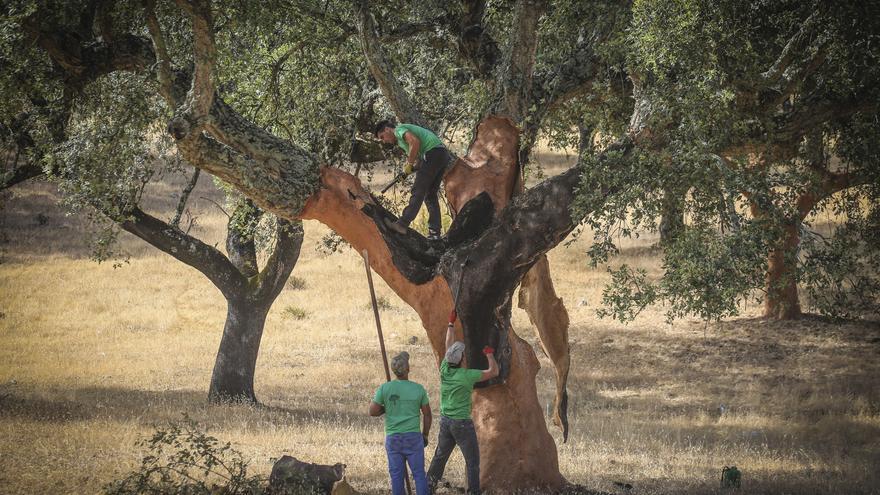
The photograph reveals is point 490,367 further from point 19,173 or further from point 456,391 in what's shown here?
point 19,173

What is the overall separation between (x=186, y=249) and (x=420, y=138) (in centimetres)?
829

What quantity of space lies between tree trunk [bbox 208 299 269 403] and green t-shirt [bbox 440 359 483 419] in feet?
30.6

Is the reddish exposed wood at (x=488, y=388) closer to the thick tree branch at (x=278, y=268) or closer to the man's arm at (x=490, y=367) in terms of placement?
the man's arm at (x=490, y=367)

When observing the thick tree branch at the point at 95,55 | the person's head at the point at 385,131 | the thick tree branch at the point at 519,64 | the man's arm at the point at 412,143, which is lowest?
the man's arm at the point at 412,143

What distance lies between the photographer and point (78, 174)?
12477mm

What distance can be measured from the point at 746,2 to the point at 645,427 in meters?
8.86

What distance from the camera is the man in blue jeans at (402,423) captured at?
27.5 feet

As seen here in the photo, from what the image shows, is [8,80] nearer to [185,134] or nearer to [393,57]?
[185,134]

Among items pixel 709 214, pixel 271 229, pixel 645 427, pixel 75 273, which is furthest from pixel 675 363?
pixel 75 273

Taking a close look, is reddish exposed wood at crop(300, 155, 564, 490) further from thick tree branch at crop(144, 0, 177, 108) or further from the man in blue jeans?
thick tree branch at crop(144, 0, 177, 108)

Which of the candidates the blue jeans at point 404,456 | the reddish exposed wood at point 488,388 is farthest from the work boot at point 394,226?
the blue jeans at point 404,456

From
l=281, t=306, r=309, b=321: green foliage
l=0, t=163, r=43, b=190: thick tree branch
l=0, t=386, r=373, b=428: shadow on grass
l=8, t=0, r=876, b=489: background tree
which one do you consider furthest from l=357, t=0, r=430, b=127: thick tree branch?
l=281, t=306, r=309, b=321: green foliage

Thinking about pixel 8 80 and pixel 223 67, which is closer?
pixel 8 80

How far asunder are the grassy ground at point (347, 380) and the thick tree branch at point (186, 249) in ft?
7.55
